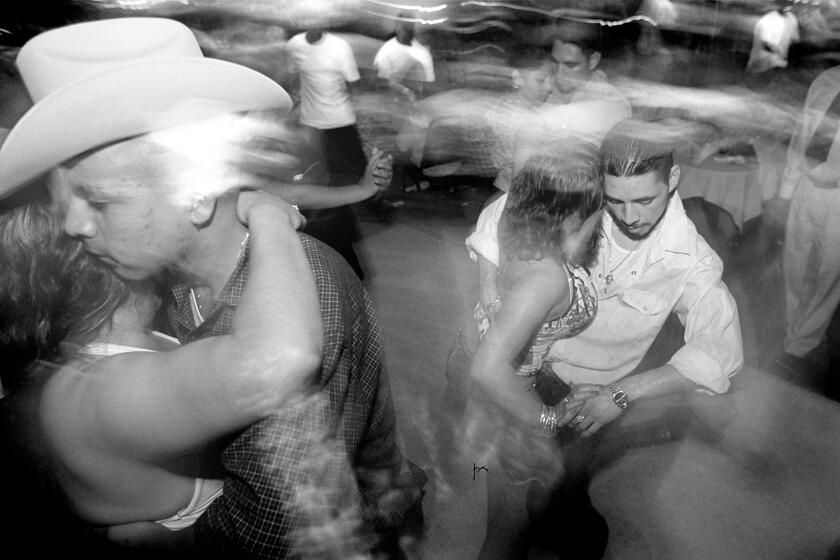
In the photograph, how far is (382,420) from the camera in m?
1.47

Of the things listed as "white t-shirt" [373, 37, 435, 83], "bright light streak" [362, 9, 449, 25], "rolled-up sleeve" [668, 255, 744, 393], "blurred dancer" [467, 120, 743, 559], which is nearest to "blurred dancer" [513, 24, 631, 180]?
"blurred dancer" [467, 120, 743, 559]

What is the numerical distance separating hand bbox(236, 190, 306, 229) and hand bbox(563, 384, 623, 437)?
3.42 feet

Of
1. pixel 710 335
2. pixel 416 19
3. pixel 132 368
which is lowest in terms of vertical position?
pixel 710 335

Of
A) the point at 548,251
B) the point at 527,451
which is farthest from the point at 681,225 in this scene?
the point at 527,451

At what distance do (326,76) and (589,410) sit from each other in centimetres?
346

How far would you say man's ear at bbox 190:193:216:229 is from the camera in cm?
112

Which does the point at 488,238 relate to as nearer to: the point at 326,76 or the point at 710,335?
the point at 710,335

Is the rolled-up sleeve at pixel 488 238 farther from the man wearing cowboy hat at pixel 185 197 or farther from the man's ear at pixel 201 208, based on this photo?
the man's ear at pixel 201 208

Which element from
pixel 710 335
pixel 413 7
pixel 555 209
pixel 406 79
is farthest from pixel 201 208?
pixel 413 7

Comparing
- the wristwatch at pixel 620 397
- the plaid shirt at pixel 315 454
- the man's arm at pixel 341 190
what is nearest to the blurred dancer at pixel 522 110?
the man's arm at pixel 341 190

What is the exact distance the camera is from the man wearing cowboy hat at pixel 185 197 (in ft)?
3.30

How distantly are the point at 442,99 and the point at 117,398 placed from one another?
15.7 ft

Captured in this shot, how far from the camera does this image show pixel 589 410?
1734 millimetres

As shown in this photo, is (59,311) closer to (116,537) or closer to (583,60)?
(116,537)
